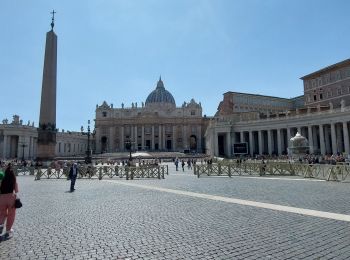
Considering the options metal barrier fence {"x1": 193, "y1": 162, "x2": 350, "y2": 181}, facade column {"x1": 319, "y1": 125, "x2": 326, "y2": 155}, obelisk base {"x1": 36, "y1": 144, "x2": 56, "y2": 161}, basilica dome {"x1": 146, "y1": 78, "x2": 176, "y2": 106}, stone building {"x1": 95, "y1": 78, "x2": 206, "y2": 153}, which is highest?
basilica dome {"x1": 146, "y1": 78, "x2": 176, "y2": 106}

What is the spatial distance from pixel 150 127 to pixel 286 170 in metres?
92.3

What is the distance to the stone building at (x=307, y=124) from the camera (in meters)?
52.6

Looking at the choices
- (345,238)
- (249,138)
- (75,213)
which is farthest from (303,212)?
(249,138)

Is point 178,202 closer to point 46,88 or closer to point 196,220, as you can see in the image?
point 196,220

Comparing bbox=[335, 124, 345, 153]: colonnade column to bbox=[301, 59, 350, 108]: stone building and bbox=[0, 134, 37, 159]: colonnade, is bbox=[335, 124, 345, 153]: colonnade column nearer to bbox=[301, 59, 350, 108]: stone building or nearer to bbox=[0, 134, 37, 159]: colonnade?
bbox=[301, 59, 350, 108]: stone building

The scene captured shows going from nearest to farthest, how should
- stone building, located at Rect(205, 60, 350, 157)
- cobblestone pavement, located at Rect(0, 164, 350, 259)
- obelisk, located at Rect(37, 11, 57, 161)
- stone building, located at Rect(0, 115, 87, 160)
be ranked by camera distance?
cobblestone pavement, located at Rect(0, 164, 350, 259) → obelisk, located at Rect(37, 11, 57, 161) → stone building, located at Rect(205, 60, 350, 157) → stone building, located at Rect(0, 115, 87, 160)

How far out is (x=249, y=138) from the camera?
69312 millimetres

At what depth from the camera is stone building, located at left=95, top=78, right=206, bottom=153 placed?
11438 centimetres

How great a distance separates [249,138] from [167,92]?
67666mm

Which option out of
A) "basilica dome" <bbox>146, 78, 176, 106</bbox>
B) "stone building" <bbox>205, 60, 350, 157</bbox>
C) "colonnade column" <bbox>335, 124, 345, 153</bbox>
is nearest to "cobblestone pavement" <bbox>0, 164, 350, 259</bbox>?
"stone building" <bbox>205, 60, 350, 157</bbox>

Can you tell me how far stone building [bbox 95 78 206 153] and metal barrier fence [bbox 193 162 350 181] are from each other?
84869mm

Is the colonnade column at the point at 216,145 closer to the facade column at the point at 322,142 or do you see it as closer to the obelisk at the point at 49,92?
the facade column at the point at 322,142

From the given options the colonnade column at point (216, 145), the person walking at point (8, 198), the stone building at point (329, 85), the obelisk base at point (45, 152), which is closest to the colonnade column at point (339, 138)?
the stone building at point (329, 85)

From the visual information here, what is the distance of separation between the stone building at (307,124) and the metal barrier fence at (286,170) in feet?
74.3
